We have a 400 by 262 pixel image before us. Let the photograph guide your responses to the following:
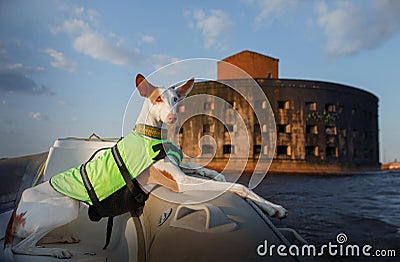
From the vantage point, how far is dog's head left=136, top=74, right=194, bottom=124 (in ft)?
5.04

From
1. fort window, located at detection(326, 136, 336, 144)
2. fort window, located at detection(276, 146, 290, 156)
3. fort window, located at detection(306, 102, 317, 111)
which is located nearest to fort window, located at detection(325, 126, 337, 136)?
fort window, located at detection(326, 136, 336, 144)

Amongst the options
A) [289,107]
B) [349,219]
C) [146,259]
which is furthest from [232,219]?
[289,107]

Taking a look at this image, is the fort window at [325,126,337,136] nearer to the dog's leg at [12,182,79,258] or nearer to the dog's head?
the dog's head

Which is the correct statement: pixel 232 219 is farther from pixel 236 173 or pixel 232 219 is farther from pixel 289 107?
pixel 289 107

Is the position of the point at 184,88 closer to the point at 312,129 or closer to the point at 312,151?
the point at 312,151

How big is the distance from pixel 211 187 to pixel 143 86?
2.08 ft

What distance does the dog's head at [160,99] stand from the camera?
154 centimetres

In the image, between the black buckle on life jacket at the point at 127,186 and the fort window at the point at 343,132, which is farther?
the fort window at the point at 343,132

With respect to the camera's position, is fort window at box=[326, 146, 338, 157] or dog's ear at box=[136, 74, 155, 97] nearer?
dog's ear at box=[136, 74, 155, 97]

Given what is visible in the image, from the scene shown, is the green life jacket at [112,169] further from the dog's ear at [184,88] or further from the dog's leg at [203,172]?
the dog's leg at [203,172]

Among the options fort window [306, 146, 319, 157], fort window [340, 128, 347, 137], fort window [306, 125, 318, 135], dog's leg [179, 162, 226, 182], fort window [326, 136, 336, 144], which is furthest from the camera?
fort window [340, 128, 347, 137]

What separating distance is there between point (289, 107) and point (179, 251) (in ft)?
70.8

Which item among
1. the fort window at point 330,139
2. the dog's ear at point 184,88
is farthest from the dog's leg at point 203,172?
the fort window at point 330,139

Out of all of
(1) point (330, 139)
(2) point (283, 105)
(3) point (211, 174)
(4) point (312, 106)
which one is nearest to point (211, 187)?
(3) point (211, 174)
